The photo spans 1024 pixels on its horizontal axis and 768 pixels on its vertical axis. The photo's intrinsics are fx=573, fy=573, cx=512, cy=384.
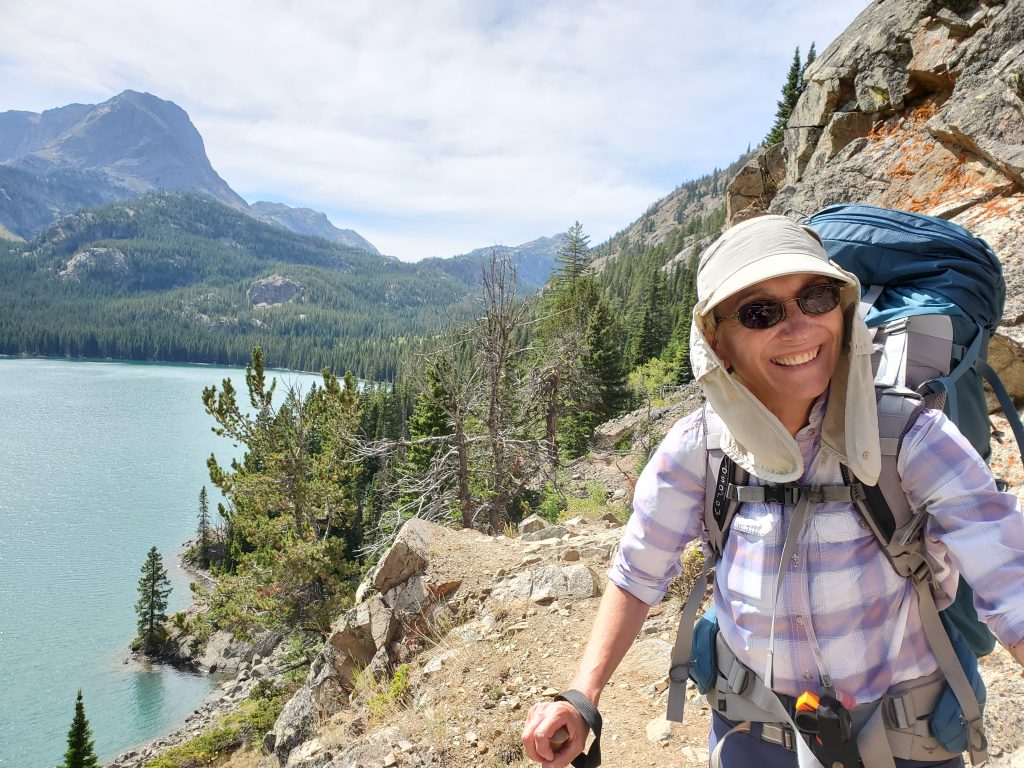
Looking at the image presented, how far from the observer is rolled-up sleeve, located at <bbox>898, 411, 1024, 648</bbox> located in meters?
1.19

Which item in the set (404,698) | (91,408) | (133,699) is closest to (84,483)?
(133,699)

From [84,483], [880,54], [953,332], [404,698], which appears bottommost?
[84,483]

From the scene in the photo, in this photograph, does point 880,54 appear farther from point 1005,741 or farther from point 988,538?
point 988,538

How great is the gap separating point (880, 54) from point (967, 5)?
1.06 meters

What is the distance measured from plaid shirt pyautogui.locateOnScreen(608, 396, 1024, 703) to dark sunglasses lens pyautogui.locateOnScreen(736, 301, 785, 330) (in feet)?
0.83

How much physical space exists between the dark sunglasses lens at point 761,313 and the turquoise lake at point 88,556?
28529 mm

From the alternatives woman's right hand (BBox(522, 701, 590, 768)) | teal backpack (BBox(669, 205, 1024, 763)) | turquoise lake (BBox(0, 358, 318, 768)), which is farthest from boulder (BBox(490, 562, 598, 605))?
turquoise lake (BBox(0, 358, 318, 768))

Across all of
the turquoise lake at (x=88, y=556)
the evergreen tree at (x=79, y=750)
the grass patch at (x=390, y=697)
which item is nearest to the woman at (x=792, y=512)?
the grass patch at (x=390, y=697)

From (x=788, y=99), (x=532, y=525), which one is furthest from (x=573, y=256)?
(x=532, y=525)

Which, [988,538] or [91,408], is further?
[91,408]

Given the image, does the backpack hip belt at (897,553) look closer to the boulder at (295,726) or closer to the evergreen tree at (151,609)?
the boulder at (295,726)

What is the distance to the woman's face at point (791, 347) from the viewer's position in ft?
4.62

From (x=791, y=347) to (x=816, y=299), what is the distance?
0.14 metres

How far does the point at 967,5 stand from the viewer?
7852 millimetres
